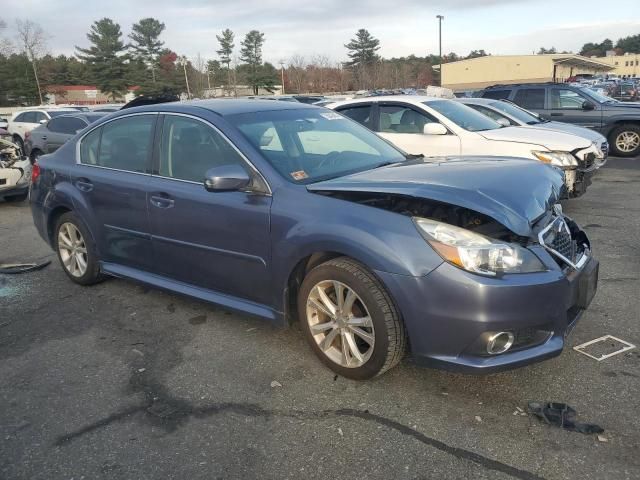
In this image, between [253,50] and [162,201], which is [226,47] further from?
[162,201]

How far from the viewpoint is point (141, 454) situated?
2.71 meters

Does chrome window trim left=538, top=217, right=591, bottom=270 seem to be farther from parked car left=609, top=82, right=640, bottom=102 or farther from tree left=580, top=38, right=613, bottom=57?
tree left=580, top=38, right=613, bottom=57

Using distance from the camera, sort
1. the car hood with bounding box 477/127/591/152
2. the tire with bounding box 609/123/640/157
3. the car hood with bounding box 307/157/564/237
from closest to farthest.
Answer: the car hood with bounding box 307/157/564/237, the car hood with bounding box 477/127/591/152, the tire with bounding box 609/123/640/157

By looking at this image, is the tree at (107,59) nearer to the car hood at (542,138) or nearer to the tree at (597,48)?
the car hood at (542,138)

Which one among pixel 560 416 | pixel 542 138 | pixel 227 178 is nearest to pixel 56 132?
pixel 542 138

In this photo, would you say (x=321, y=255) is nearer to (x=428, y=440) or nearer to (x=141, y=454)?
(x=428, y=440)

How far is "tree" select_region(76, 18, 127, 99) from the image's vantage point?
65375 mm

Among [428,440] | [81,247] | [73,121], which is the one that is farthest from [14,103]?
[428,440]

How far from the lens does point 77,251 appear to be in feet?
16.7

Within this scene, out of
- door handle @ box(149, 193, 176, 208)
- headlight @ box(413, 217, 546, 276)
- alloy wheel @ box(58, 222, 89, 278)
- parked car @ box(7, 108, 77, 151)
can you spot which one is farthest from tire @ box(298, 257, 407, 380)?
parked car @ box(7, 108, 77, 151)

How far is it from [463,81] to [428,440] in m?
75.5

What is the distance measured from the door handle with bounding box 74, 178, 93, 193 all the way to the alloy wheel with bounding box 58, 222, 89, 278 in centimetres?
42

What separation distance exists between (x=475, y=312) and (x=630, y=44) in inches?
6801

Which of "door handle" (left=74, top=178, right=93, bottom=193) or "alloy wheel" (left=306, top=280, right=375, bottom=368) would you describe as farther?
"door handle" (left=74, top=178, right=93, bottom=193)
